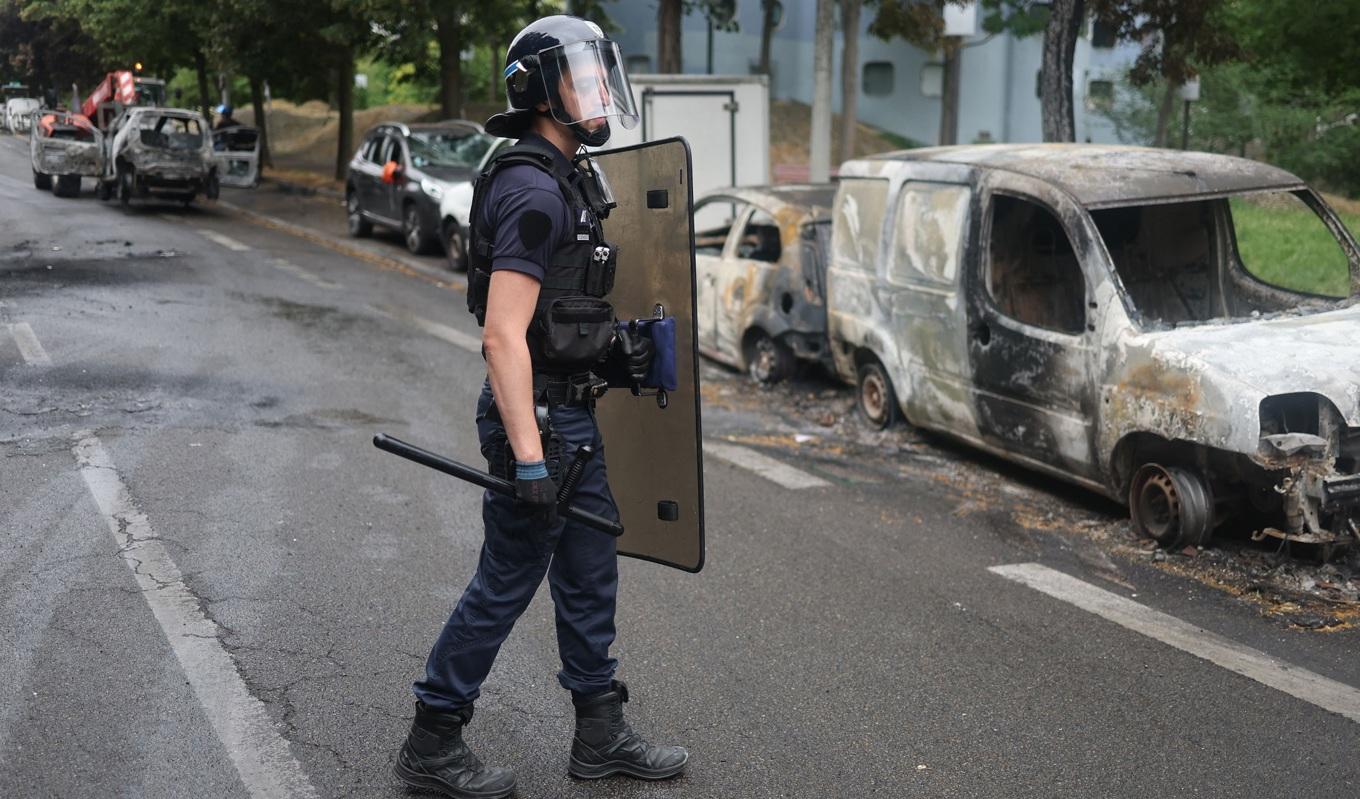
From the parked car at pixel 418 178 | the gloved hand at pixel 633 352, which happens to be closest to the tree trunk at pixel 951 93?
the parked car at pixel 418 178

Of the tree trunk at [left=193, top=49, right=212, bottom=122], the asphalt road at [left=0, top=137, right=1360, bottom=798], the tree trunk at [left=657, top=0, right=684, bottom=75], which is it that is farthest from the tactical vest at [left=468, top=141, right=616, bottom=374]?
the tree trunk at [left=193, top=49, right=212, bottom=122]

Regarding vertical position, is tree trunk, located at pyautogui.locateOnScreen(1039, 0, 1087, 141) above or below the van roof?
above

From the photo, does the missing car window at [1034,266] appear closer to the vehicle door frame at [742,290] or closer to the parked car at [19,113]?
the vehicle door frame at [742,290]

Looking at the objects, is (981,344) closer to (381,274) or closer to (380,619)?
(380,619)

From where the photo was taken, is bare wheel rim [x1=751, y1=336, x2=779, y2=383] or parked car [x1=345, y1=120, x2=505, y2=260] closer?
bare wheel rim [x1=751, y1=336, x2=779, y2=383]

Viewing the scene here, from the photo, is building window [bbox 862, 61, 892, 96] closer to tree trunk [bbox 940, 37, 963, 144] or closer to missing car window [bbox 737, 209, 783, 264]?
tree trunk [bbox 940, 37, 963, 144]

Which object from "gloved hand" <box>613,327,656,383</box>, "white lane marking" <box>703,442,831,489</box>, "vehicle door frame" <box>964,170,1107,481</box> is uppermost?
"gloved hand" <box>613,327,656,383</box>

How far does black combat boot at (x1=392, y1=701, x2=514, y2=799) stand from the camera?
3666 mm

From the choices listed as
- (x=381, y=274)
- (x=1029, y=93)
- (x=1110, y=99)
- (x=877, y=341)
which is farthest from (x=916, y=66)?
(x=877, y=341)

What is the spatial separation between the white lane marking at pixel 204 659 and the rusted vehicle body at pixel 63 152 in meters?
19.5

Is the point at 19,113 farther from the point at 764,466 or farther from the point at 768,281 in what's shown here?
the point at 764,466

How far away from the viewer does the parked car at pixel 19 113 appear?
23.7 meters

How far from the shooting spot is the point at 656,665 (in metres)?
4.73

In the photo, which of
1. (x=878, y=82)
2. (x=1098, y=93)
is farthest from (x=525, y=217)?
(x=1098, y=93)
